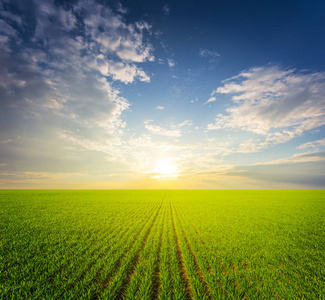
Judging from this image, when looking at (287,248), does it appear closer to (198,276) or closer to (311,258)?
(311,258)

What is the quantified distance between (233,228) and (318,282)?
27.7 ft

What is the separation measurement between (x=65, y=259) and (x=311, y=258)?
13469 millimetres

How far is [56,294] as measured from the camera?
525 cm

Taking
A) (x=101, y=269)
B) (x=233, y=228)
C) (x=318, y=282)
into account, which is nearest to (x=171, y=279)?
(x=101, y=269)

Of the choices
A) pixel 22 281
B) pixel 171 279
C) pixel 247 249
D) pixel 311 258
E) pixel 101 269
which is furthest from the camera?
pixel 247 249

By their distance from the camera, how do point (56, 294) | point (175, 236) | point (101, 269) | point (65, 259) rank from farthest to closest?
point (175, 236), point (65, 259), point (101, 269), point (56, 294)

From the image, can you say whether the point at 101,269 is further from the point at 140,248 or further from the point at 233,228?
the point at 233,228

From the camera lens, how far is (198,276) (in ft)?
21.7

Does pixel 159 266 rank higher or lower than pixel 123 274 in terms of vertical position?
lower

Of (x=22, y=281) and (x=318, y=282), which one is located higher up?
(x=22, y=281)

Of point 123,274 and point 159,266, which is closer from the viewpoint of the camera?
point 123,274

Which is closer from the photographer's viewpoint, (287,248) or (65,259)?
(65,259)

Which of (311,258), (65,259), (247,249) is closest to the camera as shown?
(65,259)

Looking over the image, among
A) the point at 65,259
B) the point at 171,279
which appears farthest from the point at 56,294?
the point at 171,279
